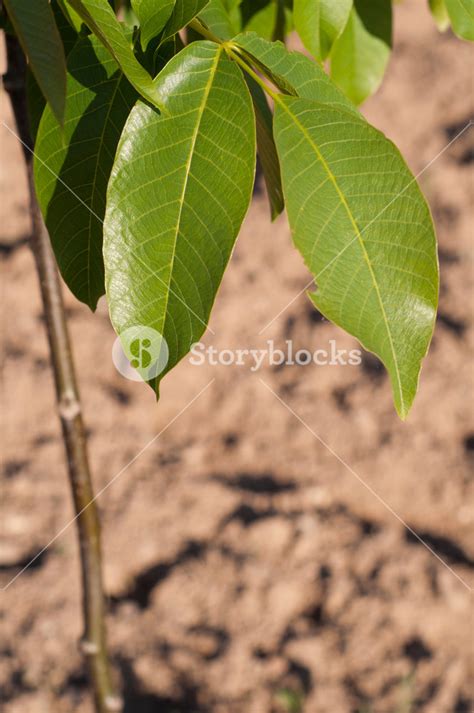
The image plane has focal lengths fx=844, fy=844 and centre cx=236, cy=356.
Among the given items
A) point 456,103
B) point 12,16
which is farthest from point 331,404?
point 12,16

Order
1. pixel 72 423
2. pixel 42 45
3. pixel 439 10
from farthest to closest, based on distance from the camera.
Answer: pixel 72 423, pixel 439 10, pixel 42 45

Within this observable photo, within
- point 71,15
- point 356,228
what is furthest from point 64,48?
point 356,228

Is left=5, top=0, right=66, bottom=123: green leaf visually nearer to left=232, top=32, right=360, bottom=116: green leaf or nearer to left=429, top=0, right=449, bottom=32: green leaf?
left=232, top=32, right=360, bottom=116: green leaf

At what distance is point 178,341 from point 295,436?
6.12 ft

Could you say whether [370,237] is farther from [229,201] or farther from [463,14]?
[463,14]

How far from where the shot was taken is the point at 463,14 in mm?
787

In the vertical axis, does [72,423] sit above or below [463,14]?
below

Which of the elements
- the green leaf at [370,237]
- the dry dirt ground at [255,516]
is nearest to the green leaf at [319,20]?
the green leaf at [370,237]

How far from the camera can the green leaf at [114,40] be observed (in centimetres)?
56

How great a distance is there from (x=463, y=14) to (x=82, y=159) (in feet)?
1.26

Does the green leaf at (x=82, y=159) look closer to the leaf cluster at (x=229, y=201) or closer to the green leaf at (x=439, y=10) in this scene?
the leaf cluster at (x=229, y=201)

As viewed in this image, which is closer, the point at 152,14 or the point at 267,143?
the point at 152,14

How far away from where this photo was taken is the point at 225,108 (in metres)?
0.62

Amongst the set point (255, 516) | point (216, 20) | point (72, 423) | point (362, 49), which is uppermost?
point (216, 20)
